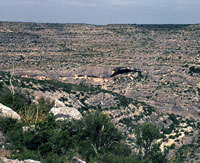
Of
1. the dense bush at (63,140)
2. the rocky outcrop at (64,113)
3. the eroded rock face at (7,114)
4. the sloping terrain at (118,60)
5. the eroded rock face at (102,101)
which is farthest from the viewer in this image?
the sloping terrain at (118,60)

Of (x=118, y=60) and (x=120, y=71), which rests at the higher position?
(x=118, y=60)

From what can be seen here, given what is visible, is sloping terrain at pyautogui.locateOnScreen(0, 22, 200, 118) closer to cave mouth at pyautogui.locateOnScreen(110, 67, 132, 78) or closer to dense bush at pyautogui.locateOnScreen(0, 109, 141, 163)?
cave mouth at pyautogui.locateOnScreen(110, 67, 132, 78)

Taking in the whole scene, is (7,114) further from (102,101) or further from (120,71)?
(120,71)

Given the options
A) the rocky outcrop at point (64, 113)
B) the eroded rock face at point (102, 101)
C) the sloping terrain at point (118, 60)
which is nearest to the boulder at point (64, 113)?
the rocky outcrop at point (64, 113)

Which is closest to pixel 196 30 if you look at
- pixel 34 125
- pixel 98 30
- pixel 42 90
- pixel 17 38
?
pixel 98 30

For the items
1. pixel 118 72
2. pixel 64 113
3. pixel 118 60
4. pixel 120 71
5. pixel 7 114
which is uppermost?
pixel 7 114

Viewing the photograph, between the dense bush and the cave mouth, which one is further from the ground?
the dense bush

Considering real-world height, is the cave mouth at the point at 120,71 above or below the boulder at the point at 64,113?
below

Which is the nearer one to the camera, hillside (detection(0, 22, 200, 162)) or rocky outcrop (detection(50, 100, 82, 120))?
rocky outcrop (detection(50, 100, 82, 120))

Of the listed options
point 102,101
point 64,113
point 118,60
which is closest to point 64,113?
point 64,113

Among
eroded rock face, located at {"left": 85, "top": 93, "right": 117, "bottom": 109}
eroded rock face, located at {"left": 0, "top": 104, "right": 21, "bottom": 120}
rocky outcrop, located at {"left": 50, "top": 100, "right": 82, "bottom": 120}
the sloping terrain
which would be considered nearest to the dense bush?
eroded rock face, located at {"left": 0, "top": 104, "right": 21, "bottom": 120}

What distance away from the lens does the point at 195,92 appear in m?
51.1

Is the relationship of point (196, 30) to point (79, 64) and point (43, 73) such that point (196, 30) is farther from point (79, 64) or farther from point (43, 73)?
point (43, 73)

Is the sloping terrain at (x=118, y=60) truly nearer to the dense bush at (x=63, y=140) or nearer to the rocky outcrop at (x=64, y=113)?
the rocky outcrop at (x=64, y=113)
